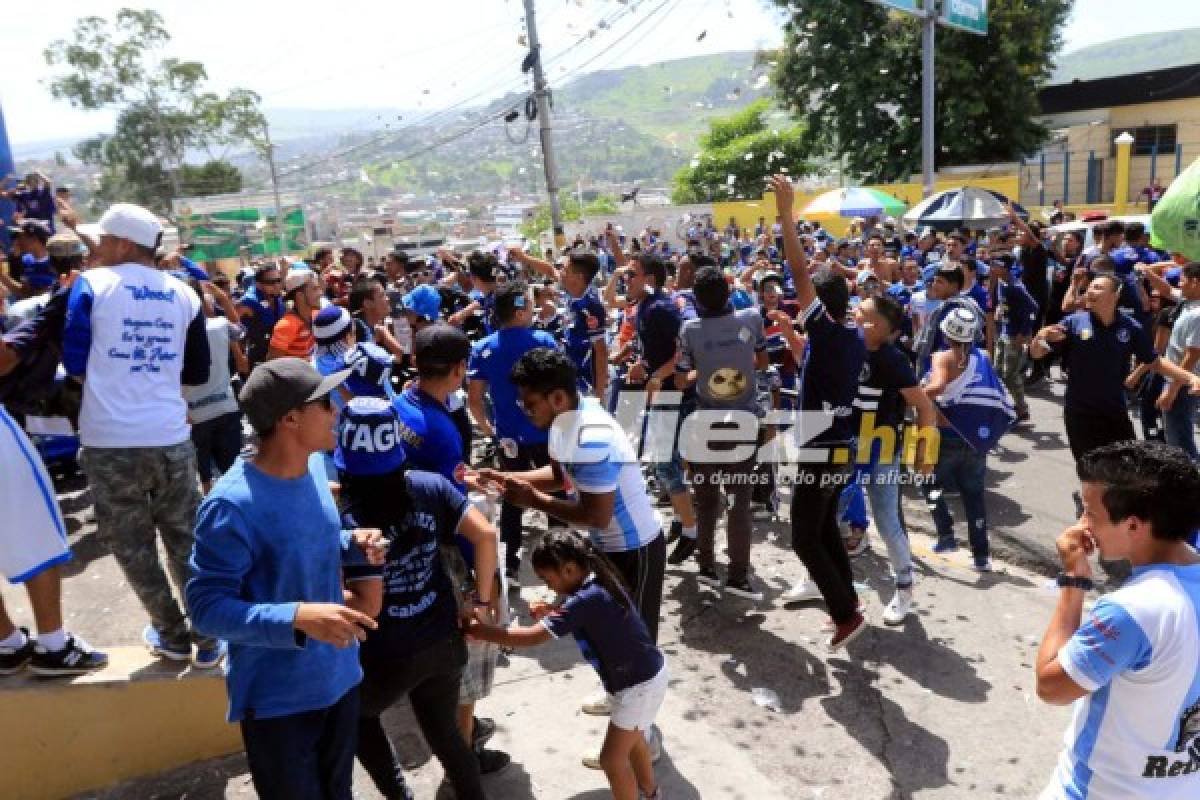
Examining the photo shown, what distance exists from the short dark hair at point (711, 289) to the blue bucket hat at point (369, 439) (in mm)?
2781

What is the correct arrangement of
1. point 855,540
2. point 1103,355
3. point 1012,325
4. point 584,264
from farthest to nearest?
point 1012,325 < point 584,264 < point 855,540 < point 1103,355

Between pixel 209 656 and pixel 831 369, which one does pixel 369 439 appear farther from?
pixel 831 369

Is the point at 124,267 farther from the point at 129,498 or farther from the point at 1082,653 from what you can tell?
the point at 1082,653

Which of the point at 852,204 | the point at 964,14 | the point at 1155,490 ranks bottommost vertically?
the point at 1155,490

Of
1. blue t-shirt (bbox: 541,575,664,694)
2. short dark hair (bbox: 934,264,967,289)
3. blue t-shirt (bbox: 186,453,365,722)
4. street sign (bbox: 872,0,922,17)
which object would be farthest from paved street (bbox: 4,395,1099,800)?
street sign (bbox: 872,0,922,17)

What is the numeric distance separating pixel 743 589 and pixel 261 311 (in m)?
5.56

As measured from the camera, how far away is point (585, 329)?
261 inches

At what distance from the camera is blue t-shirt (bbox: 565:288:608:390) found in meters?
6.50

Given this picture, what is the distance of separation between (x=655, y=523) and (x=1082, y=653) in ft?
6.09

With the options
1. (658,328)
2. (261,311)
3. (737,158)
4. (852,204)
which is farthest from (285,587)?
(737,158)

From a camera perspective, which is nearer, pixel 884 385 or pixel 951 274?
pixel 884 385

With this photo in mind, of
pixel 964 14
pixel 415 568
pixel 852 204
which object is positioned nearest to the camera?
pixel 415 568

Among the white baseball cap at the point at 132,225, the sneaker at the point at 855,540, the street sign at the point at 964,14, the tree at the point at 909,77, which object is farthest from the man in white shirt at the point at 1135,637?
the tree at the point at 909,77

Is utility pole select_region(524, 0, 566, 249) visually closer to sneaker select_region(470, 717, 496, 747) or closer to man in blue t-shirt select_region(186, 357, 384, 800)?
sneaker select_region(470, 717, 496, 747)
